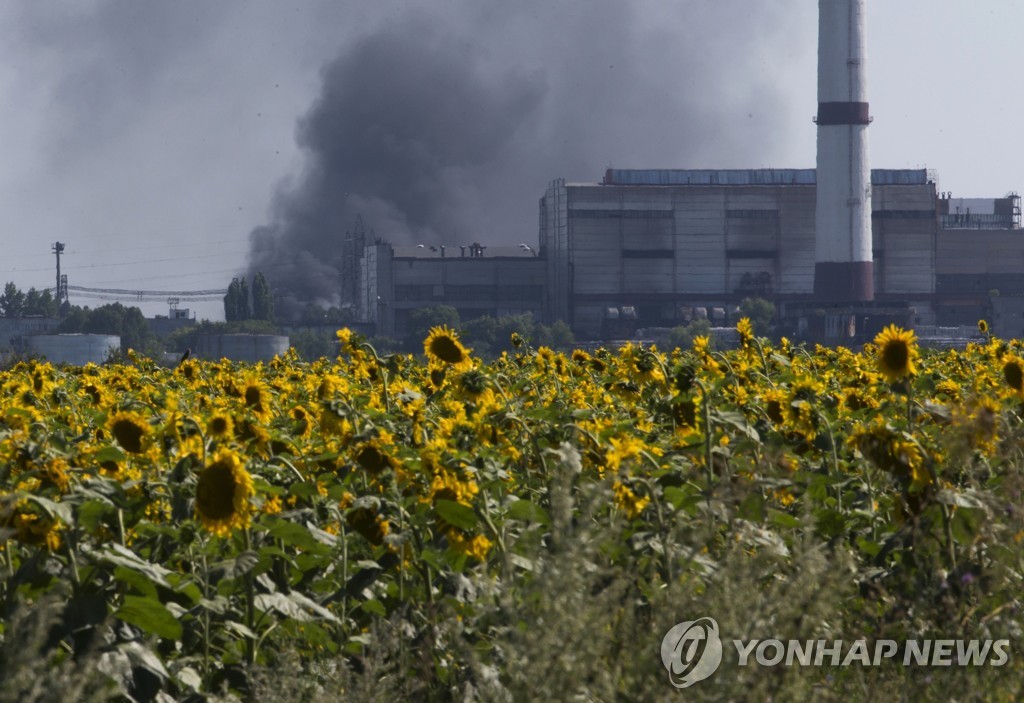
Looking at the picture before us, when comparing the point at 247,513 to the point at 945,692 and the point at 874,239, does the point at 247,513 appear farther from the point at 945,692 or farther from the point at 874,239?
the point at 874,239

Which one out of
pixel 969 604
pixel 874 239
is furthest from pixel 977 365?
pixel 874 239

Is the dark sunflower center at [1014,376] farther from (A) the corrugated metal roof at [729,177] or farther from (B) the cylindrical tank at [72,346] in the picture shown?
(A) the corrugated metal roof at [729,177]

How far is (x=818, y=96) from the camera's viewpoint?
343ft

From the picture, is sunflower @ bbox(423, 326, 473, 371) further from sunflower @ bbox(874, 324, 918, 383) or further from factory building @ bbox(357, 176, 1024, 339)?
factory building @ bbox(357, 176, 1024, 339)

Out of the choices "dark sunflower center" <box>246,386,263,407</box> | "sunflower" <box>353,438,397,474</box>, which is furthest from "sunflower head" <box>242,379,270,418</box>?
"sunflower" <box>353,438,397,474</box>

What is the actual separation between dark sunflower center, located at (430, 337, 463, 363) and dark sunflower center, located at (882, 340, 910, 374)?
1822 millimetres

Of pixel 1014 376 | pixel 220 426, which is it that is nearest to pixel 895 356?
pixel 1014 376

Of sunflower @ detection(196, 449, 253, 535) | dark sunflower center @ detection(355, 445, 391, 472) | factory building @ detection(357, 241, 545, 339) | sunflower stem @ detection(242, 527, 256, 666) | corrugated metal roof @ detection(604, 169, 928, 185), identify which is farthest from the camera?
corrugated metal roof @ detection(604, 169, 928, 185)

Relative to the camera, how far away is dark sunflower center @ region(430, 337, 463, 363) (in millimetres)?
6633

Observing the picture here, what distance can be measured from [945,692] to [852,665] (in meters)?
0.62

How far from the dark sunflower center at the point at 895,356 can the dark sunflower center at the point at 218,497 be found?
8.59ft

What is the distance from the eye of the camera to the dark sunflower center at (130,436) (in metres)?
4.79

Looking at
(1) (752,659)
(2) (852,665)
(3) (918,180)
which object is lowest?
(2) (852,665)

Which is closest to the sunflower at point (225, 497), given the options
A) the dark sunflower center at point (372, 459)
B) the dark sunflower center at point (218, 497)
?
the dark sunflower center at point (218, 497)
